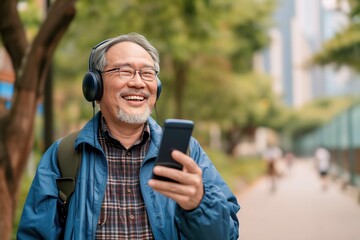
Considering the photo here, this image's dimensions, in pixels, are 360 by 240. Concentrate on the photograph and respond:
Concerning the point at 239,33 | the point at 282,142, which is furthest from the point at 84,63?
the point at 282,142

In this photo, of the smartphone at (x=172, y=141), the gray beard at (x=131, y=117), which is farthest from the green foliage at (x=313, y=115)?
the smartphone at (x=172, y=141)

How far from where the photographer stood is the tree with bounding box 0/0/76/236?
21.8 feet

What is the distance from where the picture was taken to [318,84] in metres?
133

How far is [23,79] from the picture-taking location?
273 inches

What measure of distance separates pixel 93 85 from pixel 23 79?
4347 millimetres

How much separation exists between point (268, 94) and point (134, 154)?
39.2 metres

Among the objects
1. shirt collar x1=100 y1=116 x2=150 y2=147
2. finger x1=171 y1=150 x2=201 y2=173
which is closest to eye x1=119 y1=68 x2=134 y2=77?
shirt collar x1=100 y1=116 x2=150 y2=147

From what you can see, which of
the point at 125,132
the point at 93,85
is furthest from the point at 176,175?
the point at 93,85

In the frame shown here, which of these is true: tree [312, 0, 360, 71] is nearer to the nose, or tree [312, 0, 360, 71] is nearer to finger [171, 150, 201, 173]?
the nose

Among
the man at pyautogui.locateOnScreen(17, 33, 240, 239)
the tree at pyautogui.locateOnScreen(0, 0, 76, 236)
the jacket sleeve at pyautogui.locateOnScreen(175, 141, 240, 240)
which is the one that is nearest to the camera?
the jacket sleeve at pyautogui.locateOnScreen(175, 141, 240, 240)

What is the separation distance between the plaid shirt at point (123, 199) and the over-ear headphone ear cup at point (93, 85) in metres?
0.17

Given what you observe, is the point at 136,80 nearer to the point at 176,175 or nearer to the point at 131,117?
the point at 131,117

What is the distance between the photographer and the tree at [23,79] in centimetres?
663

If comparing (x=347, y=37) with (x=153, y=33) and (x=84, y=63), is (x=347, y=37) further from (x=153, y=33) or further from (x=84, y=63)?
(x=84, y=63)
